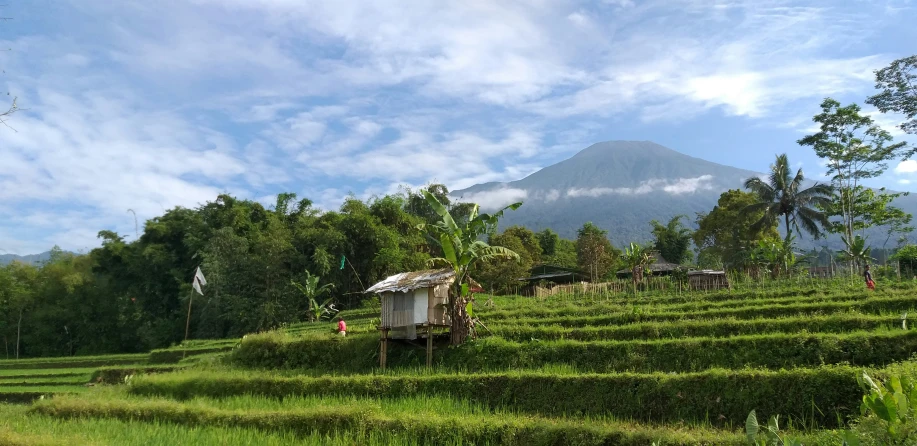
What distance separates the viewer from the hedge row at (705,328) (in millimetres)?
12922

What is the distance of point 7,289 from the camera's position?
1663 inches

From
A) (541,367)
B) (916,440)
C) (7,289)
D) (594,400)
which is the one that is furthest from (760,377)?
(7,289)

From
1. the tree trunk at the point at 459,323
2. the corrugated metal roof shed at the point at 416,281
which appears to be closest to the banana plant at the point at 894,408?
the tree trunk at the point at 459,323

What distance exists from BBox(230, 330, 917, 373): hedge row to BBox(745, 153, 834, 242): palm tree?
79.9 feet

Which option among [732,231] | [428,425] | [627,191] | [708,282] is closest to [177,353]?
[428,425]

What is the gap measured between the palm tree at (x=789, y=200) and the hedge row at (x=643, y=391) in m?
27.1

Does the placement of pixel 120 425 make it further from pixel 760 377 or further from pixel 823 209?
pixel 823 209

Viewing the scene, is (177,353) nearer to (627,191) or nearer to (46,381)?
(46,381)

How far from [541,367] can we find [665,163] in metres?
178

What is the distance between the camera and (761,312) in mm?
15742

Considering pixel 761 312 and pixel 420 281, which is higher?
pixel 420 281

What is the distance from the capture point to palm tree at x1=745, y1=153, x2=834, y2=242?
32.7m

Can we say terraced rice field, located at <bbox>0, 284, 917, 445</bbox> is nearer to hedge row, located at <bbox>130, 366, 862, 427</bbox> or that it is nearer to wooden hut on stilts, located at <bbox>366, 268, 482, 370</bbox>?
hedge row, located at <bbox>130, 366, 862, 427</bbox>

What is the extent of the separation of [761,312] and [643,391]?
7799mm
